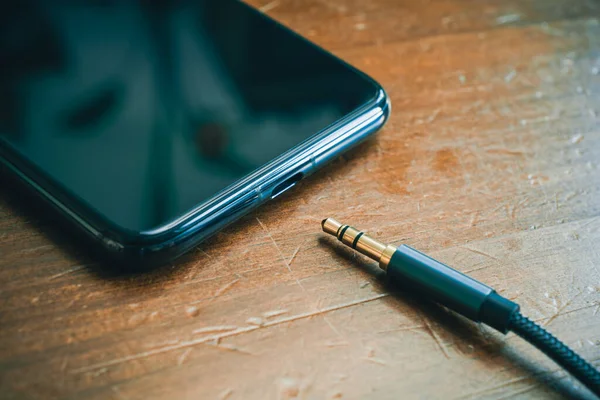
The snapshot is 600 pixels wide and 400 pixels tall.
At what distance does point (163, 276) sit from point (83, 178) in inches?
3.9

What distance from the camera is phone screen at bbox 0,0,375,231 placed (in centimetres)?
52

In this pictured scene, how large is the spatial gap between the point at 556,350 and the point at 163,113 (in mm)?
370

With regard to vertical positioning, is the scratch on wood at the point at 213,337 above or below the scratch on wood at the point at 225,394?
above

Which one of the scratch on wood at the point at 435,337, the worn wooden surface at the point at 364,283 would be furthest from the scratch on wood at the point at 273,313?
the scratch on wood at the point at 435,337

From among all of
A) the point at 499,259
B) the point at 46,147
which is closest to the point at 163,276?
the point at 46,147

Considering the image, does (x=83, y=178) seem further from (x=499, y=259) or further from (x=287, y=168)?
(x=499, y=259)

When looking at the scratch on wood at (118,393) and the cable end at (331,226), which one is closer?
the scratch on wood at (118,393)

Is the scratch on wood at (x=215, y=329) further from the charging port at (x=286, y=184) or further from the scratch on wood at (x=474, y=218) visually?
the scratch on wood at (x=474, y=218)

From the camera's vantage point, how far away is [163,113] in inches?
22.8

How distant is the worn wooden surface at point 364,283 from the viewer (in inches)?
18.1

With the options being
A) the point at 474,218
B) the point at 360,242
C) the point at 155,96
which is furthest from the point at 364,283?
the point at 155,96

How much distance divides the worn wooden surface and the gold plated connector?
14 millimetres

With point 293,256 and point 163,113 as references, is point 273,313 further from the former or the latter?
point 163,113

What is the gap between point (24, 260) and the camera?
51 centimetres
